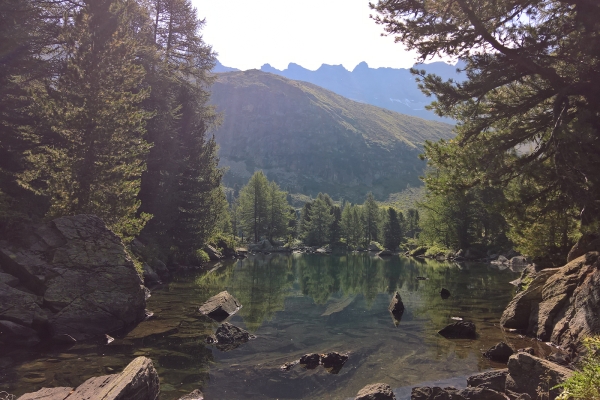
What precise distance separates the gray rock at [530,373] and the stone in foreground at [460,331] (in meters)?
6.12

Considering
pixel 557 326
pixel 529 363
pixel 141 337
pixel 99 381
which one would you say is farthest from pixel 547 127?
pixel 141 337

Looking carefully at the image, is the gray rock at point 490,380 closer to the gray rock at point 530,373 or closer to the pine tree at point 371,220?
the gray rock at point 530,373

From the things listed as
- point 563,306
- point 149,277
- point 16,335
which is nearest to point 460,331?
point 563,306

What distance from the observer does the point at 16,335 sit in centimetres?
1346

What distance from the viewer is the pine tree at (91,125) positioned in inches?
766

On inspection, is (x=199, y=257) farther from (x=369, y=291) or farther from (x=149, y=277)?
(x=369, y=291)

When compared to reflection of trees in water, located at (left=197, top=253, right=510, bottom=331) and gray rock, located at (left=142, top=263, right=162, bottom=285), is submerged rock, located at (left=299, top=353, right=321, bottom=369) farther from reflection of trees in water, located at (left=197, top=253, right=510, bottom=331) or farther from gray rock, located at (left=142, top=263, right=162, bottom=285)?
gray rock, located at (left=142, top=263, right=162, bottom=285)

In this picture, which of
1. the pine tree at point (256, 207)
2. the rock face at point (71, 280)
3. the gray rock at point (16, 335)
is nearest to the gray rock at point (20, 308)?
the rock face at point (71, 280)

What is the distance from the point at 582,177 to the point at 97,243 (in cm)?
2033

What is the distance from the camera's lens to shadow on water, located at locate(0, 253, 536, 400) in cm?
1084

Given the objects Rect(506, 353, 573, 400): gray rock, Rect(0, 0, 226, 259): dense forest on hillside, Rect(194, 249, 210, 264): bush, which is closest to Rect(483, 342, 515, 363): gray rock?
Rect(506, 353, 573, 400): gray rock

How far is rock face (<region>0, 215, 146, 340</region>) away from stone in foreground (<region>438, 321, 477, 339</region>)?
47.0 feet

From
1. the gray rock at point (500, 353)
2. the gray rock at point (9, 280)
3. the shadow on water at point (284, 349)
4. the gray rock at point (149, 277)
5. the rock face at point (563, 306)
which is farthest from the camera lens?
the gray rock at point (149, 277)

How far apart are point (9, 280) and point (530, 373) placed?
18.2 m
